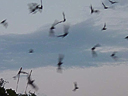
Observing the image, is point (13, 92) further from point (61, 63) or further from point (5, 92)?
Answer: point (61, 63)

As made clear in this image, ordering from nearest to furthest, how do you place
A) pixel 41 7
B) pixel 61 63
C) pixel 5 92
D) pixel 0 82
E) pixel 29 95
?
1. pixel 41 7
2. pixel 61 63
3. pixel 5 92
4. pixel 29 95
5. pixel 0 82

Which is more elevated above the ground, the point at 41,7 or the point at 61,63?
the point at 41,7

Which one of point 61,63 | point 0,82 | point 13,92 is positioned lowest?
point 0,82

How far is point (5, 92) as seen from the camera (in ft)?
176

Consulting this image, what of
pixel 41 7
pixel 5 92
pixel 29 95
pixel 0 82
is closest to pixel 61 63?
pixel 41 7

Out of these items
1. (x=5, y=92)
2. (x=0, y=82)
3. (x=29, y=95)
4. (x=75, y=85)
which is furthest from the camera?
(x=0, y=82)

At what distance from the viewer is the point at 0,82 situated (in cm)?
7656

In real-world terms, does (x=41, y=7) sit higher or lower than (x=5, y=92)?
higher

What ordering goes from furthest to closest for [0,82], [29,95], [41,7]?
1. [0,82]
2. [29,95]
3. [41,7]

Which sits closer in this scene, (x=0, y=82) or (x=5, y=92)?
(x=5, y=92)

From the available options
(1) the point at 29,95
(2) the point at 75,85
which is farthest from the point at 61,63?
(1) the point at 29,95

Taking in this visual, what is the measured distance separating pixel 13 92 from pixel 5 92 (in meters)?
1.83

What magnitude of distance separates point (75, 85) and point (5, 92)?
3345 cm

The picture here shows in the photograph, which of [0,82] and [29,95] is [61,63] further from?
[0,82]
